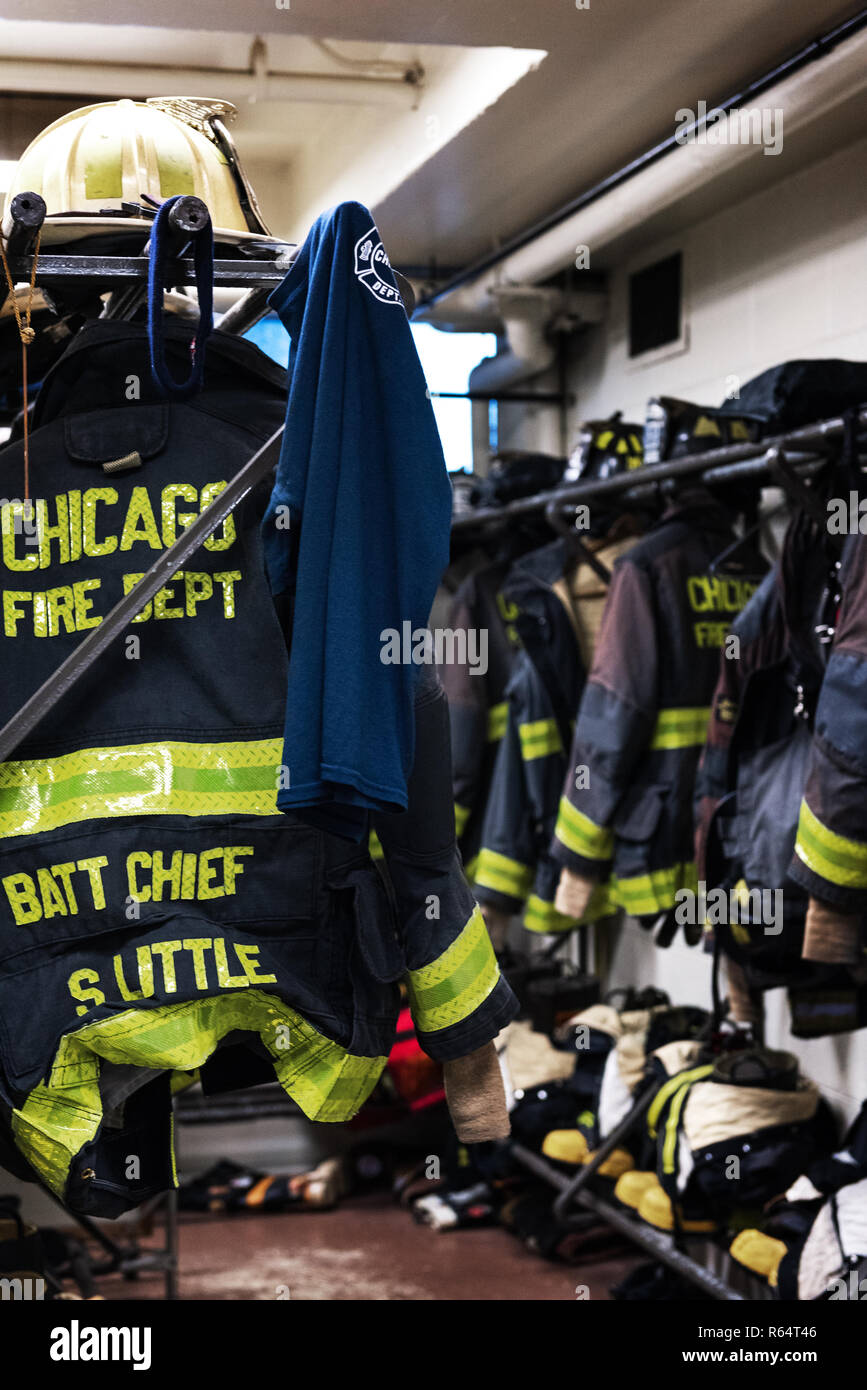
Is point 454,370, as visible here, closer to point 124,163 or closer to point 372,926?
point 124,163

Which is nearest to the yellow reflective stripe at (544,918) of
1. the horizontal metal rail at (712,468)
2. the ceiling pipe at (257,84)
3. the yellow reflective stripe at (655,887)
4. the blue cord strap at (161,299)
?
the yellow reflective stripe at (655,887)

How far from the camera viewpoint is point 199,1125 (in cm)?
513

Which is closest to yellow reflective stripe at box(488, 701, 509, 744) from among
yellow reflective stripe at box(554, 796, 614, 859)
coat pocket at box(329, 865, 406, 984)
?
yellow reflective stripe at box(554, 796, 614, 859)

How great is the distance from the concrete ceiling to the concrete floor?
2.85 m

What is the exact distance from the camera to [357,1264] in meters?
4.38

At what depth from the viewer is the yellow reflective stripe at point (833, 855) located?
2715mm

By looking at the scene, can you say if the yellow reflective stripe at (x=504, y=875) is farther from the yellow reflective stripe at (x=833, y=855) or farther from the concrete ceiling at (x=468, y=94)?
the concrete ceiling at (x=468, y=94)

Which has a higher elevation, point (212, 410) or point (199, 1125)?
point (212, 410)

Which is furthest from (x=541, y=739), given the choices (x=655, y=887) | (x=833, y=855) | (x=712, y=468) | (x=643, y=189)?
(x=833, y=855)

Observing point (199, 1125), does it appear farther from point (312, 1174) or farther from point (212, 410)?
point (212, 410)

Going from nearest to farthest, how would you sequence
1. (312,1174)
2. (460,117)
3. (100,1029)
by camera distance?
(100,1029) < (460,117) < (312,1174)

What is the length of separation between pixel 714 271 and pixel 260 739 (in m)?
3.12

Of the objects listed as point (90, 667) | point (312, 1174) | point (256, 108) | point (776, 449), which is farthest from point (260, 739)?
point (312, 1174)

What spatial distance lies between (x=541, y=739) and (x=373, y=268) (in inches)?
112
